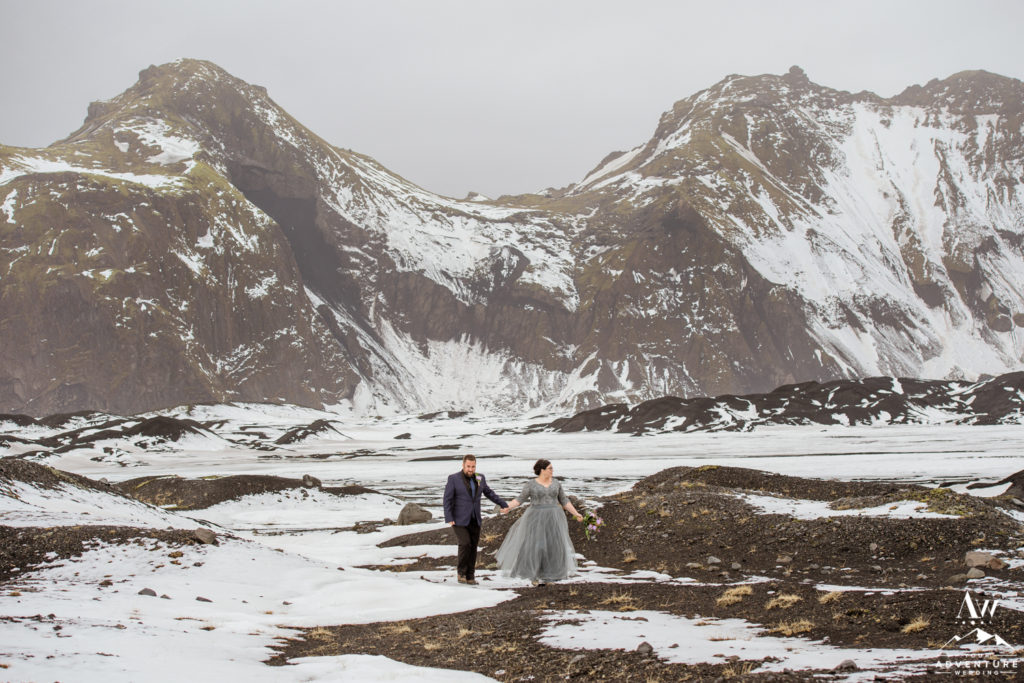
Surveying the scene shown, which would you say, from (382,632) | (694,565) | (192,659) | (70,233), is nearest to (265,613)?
(382,632)

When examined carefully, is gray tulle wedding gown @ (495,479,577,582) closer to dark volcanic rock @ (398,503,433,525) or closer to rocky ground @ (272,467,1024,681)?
rocky ground @ (272,467,1024,681)

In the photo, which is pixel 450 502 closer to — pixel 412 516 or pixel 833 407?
pixel 412 516

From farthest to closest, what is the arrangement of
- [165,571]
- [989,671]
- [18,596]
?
[165,571] → [18,596] → [989,671]

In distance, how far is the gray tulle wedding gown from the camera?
54.5 feet

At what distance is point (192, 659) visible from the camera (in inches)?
388

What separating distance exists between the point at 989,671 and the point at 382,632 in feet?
28.1

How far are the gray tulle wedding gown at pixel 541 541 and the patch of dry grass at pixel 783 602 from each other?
451 cm

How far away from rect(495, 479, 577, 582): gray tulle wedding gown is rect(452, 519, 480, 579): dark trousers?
28.1 inches

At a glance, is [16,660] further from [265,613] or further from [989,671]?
[989,671]

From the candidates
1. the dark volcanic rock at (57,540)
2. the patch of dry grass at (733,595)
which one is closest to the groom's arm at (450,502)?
the patch of dry grass at (733,595)

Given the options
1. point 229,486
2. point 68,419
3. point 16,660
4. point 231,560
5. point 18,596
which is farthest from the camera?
point 68,419

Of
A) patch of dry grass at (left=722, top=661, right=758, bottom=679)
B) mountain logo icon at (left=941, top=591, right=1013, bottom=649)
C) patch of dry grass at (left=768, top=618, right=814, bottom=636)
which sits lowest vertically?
patch of dry grass at (left=768, top=618, right=814, bottom=636)

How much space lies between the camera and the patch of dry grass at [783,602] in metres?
13.1

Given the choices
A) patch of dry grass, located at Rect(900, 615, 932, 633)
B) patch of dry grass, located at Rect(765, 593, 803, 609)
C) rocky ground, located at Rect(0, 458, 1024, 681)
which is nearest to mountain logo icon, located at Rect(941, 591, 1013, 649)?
rocky ground, located at Rect(0, 458, 1024, 681)
